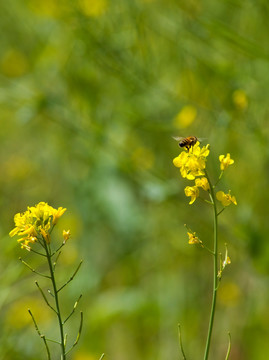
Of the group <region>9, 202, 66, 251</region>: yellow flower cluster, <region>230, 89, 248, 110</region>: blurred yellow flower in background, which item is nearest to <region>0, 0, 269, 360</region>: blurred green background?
<region>230, 89, 248, 110</region>: blurred yellow flower in background

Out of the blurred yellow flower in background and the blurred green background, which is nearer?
the blurred yellow flower in background

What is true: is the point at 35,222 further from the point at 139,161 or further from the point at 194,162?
the point at 139,161

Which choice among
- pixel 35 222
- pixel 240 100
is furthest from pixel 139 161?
pixel 35 222

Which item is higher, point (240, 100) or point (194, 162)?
point (240, 100)

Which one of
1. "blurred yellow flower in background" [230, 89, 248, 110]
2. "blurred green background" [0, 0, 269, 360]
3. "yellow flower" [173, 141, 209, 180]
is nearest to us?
"yellow flower" [173, 141, 209, 180]

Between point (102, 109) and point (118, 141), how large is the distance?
0.15 m

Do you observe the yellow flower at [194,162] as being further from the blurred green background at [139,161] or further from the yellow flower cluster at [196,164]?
the blurred green background at [139,161]

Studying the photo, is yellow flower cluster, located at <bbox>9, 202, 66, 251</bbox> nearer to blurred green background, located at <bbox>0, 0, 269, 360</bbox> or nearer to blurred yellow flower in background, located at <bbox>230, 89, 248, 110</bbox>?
blurred green background, located at <bbox>0, 0, 269, 360</bbox>

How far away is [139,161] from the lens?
2.51 m

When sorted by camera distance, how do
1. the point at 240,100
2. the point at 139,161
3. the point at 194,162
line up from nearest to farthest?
1. the point at 194,162
2. the point at 240,100
3. the point at 139,161

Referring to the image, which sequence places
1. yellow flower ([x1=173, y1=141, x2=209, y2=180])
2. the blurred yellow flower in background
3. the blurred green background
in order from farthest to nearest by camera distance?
the blurred green background, the blurred yellow flower in background, yellow flower ([x1=173, y1=141, x2=209, y2=180])

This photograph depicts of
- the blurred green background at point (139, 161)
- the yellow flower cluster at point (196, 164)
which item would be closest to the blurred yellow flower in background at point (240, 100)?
the blurred green background at point (139, 161)

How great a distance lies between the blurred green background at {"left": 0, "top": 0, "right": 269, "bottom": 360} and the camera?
7.27 feet

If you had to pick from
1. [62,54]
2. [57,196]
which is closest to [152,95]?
[62,54]
